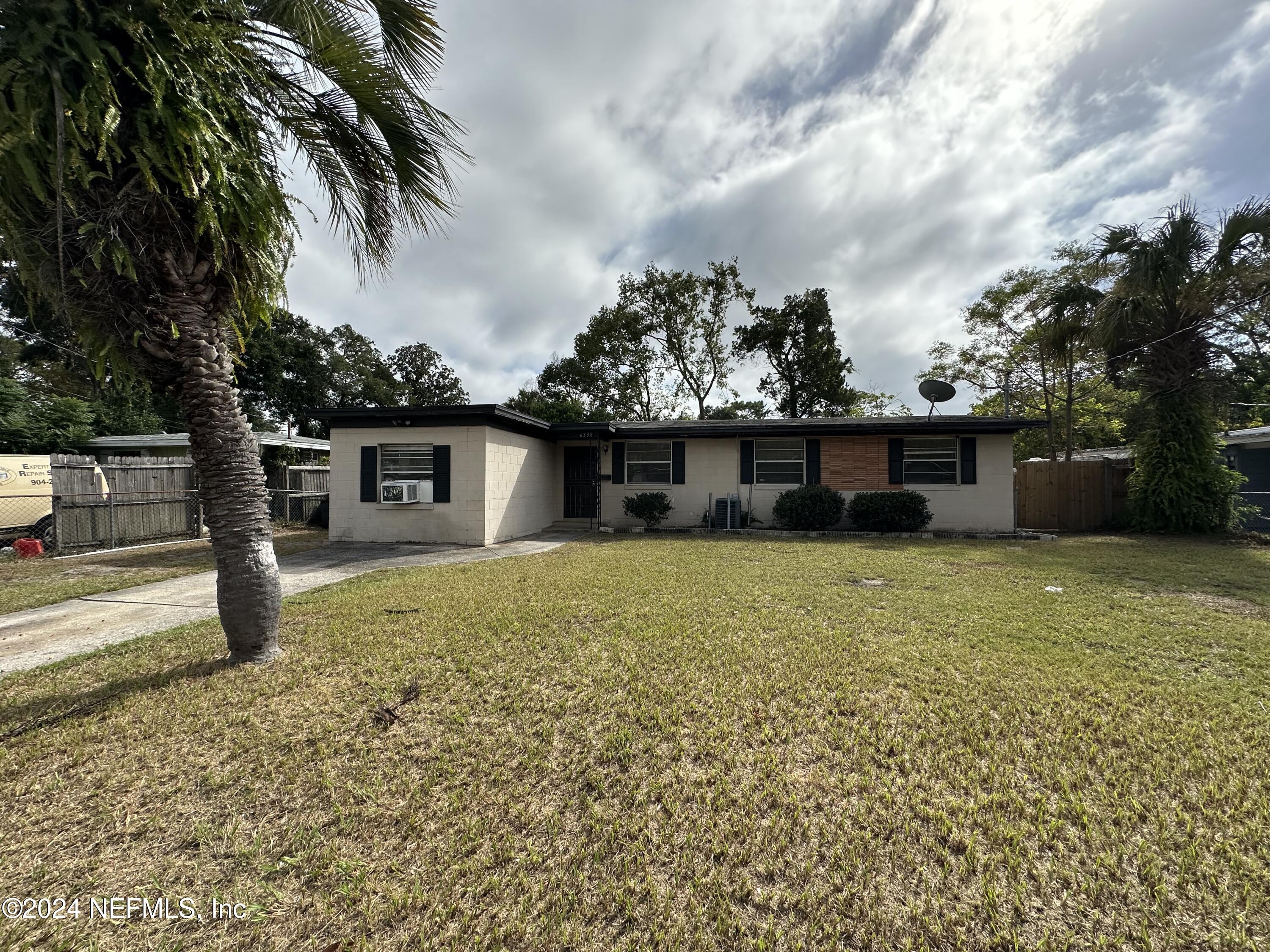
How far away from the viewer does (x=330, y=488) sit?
32.8 ft

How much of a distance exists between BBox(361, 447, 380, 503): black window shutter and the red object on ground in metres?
4.95

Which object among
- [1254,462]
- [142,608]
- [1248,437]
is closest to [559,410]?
[142,608]

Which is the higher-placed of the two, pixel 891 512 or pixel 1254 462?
pixel 1254 462

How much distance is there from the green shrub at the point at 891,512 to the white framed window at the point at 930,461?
19.2 inches

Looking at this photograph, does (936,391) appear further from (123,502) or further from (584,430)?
(123,502)

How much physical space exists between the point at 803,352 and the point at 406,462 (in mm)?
18087

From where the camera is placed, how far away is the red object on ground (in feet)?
26.8

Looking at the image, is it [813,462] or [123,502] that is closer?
[123,502]

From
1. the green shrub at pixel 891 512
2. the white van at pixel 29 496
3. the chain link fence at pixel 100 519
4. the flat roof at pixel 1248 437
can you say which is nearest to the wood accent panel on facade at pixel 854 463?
the green shrub at pixel 891 512

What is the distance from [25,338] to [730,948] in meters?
28.9

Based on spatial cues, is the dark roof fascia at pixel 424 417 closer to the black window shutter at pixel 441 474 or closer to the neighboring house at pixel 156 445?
the black window shutter at pixel 441 474

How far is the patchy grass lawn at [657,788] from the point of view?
1.57m

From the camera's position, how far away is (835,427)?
37.7 ft

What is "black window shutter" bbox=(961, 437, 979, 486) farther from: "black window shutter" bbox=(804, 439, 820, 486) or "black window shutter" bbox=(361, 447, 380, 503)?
"black window shutter" bbox=(361, 447, 380, 503)
